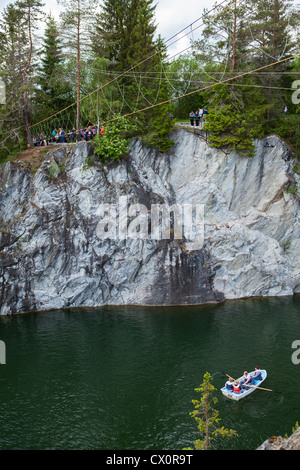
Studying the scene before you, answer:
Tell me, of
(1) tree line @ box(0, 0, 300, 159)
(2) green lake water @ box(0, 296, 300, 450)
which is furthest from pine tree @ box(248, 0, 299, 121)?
(2) green lake water @ box(0, 296, 300, 450)

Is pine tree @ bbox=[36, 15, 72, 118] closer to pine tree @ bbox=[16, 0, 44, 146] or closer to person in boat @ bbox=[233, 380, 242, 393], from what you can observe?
pine tree @ bbox=[16, 0, 44, 146]

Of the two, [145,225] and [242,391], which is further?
[145,225]

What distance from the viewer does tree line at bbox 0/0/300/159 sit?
34250mm

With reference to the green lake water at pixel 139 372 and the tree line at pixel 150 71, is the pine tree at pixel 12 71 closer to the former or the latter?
the tree line at pixel 150 71

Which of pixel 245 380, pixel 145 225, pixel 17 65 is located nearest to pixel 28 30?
pixel 17 65

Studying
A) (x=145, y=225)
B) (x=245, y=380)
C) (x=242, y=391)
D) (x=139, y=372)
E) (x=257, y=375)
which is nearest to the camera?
(x=242, y=391)

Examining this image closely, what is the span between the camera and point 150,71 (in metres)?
36.2

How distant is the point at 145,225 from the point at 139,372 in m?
15.3

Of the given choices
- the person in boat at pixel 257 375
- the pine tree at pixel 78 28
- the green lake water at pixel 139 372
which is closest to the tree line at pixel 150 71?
the pine tree at pixel 78 28

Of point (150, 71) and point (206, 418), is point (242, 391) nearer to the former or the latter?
point (206, 418)

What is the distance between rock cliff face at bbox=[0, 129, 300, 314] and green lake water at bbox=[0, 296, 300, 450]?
1971 millimetres

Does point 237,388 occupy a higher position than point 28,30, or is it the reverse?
point 28,30

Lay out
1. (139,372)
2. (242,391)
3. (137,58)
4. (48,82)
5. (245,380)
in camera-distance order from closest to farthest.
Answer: (242,391)
(245,380)
(139,372)
(137,58)
(48,82)

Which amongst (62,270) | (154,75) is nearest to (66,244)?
(62,270)
